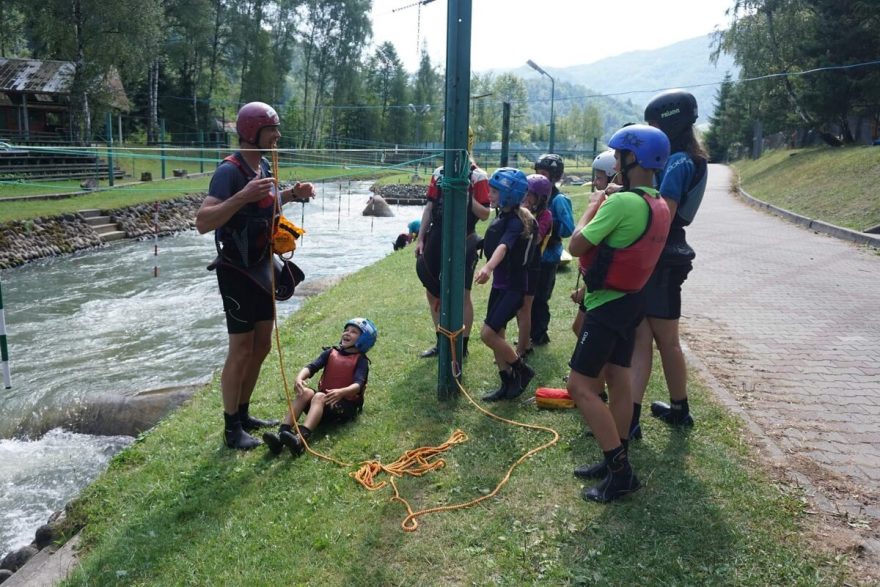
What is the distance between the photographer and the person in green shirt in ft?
11.3

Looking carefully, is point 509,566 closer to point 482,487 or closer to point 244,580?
point 482,487

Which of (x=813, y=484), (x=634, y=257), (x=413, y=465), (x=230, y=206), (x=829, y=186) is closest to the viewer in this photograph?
(x=634, y=257)

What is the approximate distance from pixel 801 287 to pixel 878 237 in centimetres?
479

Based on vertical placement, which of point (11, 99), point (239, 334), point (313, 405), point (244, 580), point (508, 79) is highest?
point (508, 79)

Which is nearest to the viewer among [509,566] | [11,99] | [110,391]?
[509,566]

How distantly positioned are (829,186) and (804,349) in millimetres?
15113

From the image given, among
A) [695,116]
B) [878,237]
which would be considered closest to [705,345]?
[695,116]

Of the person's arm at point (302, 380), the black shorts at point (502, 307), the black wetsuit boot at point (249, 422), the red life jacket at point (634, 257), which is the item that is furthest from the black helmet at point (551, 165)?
the black wetsuit boot at point (249, 422)

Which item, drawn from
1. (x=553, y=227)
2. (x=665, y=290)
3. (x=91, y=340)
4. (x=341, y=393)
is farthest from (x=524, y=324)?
(x=91, y=340)

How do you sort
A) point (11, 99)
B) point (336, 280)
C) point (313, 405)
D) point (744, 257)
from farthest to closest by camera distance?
point (11, 99) < point (336, 280) < point (744, 257) < point (313, 405)

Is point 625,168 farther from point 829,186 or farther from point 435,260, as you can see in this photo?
point 829,186

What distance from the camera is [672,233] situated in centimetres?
421

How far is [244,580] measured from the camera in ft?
10.5

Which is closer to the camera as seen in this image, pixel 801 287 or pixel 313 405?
pixel 313 405
